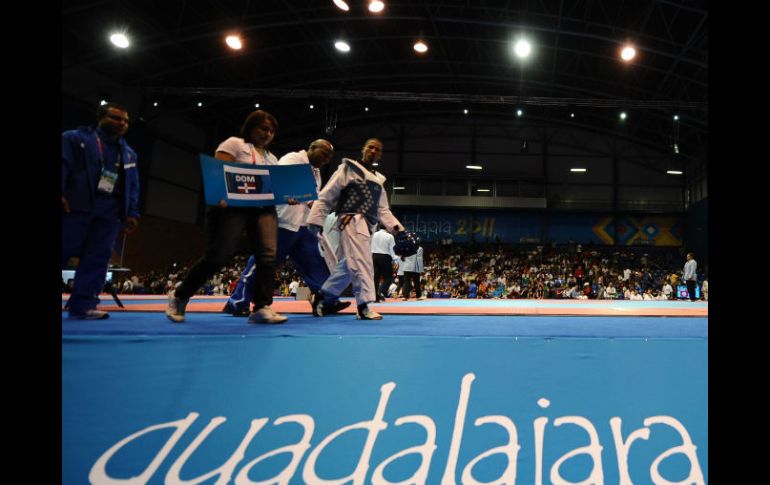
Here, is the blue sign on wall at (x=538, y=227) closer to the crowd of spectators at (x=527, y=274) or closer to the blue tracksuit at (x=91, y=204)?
the crowd of spectators at (x=527, y=274)

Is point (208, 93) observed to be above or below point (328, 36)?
below

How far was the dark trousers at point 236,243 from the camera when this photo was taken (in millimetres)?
2869

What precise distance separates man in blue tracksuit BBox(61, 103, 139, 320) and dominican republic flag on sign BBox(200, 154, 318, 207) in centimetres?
83

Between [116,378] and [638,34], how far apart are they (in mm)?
15620

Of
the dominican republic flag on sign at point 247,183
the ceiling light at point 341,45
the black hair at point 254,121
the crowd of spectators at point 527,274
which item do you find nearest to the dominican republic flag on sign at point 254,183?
the dominican republic flag on sign at point 247,183

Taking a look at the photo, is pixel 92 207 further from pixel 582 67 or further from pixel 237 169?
pixel 582 67

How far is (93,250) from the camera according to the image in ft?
10.2

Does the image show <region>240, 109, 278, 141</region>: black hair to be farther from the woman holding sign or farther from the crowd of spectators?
the crowd of spectators

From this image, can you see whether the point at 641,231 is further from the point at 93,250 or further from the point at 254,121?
the point at 93,250

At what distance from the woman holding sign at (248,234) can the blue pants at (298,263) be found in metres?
0.76

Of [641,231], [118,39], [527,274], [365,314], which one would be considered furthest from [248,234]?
[641,231]

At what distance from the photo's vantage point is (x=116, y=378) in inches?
73.7

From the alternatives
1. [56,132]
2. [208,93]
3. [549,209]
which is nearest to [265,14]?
[208,93]

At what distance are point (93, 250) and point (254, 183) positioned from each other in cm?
132
